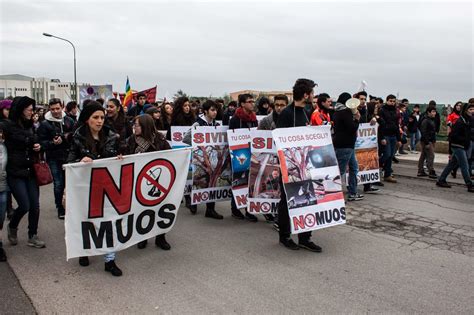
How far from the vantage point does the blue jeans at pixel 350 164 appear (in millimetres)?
7601

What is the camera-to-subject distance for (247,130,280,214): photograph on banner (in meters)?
5.89

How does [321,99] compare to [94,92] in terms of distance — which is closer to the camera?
[321,99]

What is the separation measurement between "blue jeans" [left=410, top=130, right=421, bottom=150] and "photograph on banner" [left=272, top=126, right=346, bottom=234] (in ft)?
37.4

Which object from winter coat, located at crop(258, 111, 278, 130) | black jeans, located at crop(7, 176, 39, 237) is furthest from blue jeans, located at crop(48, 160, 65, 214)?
winter coat, located at crop(258, 111, 278, 130)

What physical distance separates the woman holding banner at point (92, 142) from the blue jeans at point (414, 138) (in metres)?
13.3

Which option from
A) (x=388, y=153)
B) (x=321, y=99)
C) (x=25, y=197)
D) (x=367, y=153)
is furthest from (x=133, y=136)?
(x=388, y=153)

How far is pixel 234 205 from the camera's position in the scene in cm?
667

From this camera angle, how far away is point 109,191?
4.40 metres

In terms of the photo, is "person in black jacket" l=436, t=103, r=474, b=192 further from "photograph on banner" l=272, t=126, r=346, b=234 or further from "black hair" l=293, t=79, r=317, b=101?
"black hair" l=293, t=79, r=317, b=101

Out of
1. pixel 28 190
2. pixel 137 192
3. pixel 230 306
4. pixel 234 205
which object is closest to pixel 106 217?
pixel 137 192

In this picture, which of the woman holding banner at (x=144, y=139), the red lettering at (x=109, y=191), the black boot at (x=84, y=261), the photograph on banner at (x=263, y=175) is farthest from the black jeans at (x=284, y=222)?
the black boot at (x=84, y=261)

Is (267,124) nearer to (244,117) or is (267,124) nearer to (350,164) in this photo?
(244,117)

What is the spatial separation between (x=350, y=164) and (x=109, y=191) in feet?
16.4

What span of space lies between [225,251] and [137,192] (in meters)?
1.30
